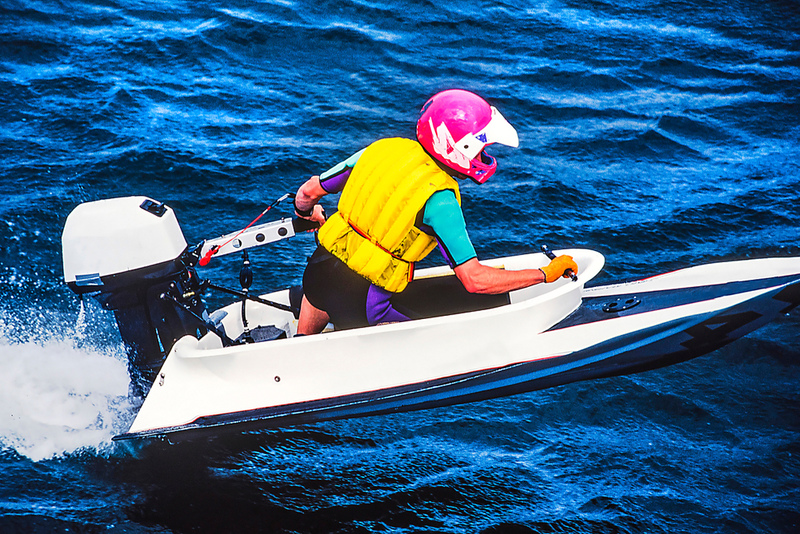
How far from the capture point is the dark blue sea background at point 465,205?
3.67 meters

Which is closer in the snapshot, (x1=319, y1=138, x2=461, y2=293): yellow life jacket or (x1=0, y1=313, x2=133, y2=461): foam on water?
(x1=319, y1=138, x2=461, y2=293): yellow life jacket

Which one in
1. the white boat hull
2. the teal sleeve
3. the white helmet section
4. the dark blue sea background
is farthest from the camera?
the dark blue sea background

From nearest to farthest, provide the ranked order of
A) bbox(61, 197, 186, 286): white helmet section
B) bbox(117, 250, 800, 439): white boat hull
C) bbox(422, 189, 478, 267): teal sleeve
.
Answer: bbox(422, 189, 478, 267): teal sleeve < bbox(61, 197, 186, 286): white helmet section < bbox(117, 250, 800, 439): white boat hull

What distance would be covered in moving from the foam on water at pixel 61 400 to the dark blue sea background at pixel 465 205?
0.01 metres

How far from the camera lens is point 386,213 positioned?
10.8ft

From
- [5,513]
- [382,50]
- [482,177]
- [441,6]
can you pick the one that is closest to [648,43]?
[441,6]

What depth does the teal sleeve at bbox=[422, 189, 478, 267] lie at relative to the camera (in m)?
3.20

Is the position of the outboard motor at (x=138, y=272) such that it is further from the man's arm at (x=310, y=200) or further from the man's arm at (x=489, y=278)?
the man's arm at (x=489, y=278)

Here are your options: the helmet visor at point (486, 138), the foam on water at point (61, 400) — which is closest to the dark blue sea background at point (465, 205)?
the foam on water at point (61, 400)

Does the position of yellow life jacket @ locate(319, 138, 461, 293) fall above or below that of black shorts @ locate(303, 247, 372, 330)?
above

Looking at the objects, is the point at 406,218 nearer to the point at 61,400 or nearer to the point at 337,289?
the point at 337,289

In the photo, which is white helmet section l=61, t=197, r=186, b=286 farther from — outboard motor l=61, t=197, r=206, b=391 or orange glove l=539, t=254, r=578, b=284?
orange glove l=539, t=254, r=578, b=284

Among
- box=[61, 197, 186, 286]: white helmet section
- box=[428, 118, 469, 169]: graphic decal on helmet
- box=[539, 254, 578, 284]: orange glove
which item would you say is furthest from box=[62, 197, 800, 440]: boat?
box=[428, 118, 469, 169]: graphic decal on helmet

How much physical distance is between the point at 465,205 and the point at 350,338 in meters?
3.45
